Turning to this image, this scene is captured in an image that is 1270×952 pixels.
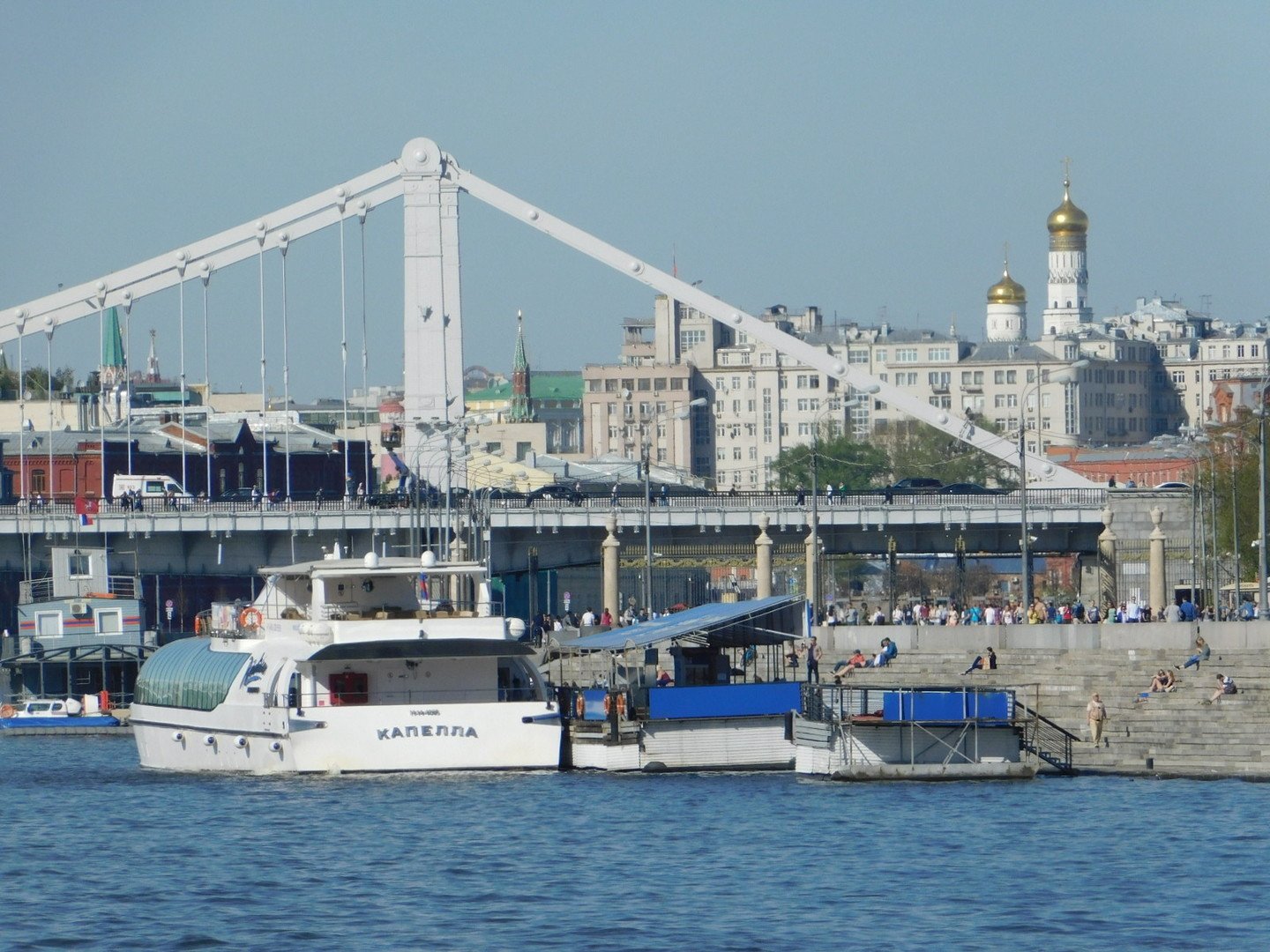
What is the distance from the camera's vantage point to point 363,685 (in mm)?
60250

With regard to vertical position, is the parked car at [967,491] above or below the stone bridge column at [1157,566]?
above

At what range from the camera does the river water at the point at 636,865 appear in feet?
135

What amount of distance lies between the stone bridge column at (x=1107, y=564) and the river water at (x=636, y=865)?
37744 mm

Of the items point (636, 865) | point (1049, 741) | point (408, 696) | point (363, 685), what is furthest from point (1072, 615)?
point (636, 865)

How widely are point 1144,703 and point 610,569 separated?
35.3 meters

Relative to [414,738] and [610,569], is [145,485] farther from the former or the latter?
[414,738]

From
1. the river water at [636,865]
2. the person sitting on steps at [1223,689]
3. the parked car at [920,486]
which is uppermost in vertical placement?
the parked car at [920,486]

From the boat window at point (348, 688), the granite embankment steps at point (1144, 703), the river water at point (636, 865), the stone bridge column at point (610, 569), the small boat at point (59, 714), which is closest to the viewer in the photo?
the river water at point (636, 865)

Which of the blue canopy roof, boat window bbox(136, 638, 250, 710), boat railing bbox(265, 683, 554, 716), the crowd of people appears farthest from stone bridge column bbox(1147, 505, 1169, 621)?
boat railing bbox(265, 683, 554, 716)

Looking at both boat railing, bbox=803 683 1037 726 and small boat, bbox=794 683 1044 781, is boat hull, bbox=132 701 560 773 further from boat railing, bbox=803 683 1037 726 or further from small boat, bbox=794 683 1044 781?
boat railing, bbox=803 683 1037 726

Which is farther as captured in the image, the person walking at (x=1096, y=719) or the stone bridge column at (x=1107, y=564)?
the stone bridge column at (x=1107, y=564)

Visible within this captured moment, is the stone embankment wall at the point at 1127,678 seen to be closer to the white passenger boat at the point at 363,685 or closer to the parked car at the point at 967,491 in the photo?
the white passenger boat at the point at 363,685

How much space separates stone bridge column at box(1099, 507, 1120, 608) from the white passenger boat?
35724 mm

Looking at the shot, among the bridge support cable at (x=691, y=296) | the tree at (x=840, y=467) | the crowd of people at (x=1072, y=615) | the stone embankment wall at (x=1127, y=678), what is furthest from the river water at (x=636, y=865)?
the tree at (x=840, y=467)
